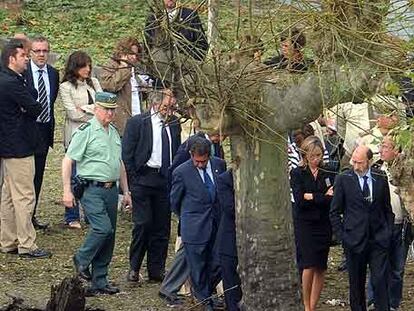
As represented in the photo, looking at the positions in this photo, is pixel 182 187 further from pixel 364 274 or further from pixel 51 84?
pixel 51 84

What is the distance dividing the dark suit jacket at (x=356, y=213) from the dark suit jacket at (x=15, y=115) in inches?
137

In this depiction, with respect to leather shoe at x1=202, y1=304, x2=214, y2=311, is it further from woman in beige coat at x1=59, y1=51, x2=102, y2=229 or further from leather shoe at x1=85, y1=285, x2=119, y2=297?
woman in beige coat at x1=59, y1=51, x2=102, y2=229

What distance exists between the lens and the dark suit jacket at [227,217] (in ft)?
37.2

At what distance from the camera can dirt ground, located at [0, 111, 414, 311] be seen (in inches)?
475

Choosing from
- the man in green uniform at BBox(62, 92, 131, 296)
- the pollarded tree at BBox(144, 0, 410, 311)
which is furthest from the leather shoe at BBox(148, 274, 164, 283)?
the pollarded tree at BBox(144, 0, 410, 311)

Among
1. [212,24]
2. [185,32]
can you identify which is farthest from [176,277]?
[212,24]

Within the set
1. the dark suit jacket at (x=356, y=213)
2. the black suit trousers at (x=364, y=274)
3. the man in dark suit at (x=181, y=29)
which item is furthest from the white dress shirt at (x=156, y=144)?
the man in dark suit at (x=181, y=29)

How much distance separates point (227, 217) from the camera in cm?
1148

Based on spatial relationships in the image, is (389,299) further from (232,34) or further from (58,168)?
(58,168)

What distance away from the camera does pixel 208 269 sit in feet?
38.9

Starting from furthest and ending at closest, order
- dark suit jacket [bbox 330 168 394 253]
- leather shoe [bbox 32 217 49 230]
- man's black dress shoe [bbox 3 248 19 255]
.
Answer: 1. leather shoe [bbox 32 217 49 230]
2. man's black dress shoe [bbox 3 248 19 255]
3. dark suit jacket [bbox 330 168 394 253]

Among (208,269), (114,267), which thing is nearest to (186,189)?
(208,269)

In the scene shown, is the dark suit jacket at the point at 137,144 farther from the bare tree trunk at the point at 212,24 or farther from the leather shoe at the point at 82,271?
the bare tree trunk at the point at 212,24

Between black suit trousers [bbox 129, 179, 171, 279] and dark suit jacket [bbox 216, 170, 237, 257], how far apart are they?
1.31 meters
